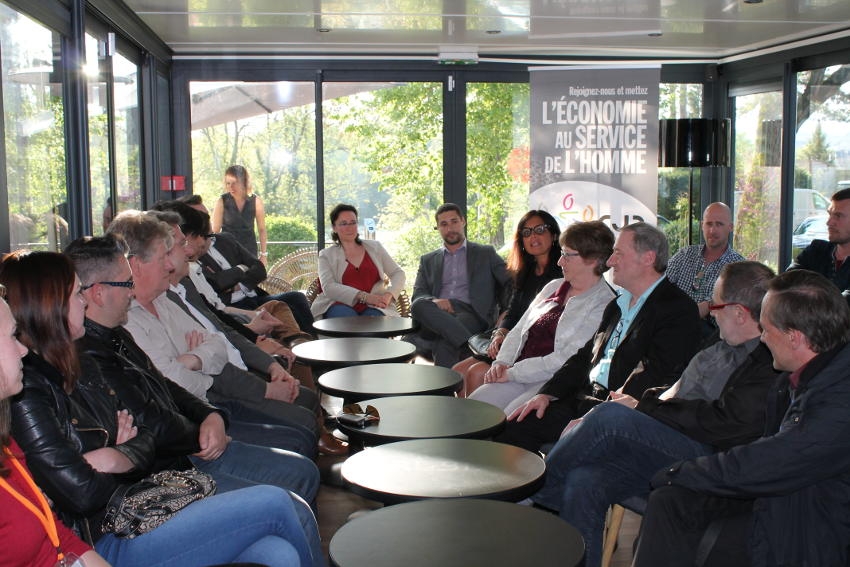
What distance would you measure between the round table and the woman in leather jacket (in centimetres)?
26

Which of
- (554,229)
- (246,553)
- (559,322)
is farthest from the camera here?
(554,229)

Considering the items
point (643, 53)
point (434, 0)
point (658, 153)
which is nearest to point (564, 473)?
point (434, 0)

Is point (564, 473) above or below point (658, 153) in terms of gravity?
below

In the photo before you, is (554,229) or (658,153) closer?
(554,229)

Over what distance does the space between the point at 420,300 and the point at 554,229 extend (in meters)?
1.26

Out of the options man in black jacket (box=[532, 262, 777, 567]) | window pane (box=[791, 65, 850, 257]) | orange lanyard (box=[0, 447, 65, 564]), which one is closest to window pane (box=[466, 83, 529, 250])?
window pane (box=[791, 65, 850, 257])

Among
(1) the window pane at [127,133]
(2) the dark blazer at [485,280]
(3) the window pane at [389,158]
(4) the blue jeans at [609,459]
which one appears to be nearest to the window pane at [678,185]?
(3) the window pane at [389,158]

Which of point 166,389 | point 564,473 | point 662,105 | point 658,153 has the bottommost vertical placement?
point 564,473

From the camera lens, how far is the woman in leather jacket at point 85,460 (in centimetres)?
193

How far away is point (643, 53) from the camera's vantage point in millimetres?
8375

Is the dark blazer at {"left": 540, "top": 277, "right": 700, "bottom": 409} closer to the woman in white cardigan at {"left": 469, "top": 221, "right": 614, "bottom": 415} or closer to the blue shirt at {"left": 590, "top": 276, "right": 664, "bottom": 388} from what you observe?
the blue shirt at {"left": 590, "top": 276, "right": 664, "bottom": 388}

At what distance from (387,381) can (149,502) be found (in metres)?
1.81

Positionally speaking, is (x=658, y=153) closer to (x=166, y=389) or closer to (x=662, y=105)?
(x=662, y=105)

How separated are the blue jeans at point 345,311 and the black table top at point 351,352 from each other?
1.32m
